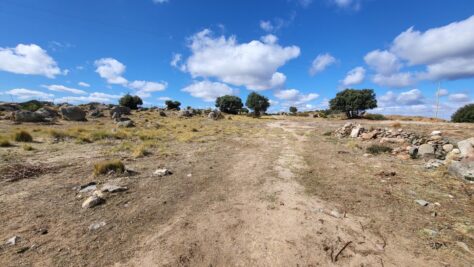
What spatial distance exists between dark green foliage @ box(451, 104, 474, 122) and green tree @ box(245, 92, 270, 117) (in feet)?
120

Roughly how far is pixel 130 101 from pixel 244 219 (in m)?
67.7

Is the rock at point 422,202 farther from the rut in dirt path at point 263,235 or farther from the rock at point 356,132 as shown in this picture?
the rock at point 356,132

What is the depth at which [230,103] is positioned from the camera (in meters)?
64.8

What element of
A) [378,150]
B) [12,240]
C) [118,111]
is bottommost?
[12,240]

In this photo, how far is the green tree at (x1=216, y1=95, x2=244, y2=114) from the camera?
6481cm

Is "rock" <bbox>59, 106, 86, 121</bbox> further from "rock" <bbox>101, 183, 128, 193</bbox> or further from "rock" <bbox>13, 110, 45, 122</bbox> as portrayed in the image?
"rock" <bbox>101, 183, 128, 193</bbox>

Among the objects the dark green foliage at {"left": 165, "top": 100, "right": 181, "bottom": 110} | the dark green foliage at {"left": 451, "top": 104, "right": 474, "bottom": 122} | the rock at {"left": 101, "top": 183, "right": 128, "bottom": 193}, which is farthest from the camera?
the dark green foliage at {"left": 165, "top": 100, "right": 181, "bottom": 110}

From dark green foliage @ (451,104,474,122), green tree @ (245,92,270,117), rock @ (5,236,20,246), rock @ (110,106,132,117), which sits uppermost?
green tree @ (245,92,270,117)

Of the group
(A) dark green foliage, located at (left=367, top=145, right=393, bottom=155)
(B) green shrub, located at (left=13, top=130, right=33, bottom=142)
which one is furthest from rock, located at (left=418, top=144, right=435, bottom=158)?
(B) green shrub, located at (left=13, top=130, right=33, bottom=142)

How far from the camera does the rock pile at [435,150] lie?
767 cm

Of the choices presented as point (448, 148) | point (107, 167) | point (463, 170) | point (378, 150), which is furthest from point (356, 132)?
point (107, 167)

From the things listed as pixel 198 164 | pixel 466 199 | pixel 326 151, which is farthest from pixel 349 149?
pixel 198 164

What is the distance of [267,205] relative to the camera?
18.6 feet

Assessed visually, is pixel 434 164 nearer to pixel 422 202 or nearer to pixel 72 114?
pixel 422 202
